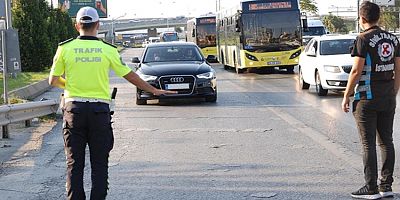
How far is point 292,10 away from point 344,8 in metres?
76.5

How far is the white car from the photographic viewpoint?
54.6 ft

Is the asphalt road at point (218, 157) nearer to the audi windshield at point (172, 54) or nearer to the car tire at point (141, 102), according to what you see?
the car tire at point (141, 102)

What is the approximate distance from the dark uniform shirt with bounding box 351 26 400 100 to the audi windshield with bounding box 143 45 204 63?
1081cm

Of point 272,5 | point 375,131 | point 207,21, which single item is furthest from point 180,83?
point 207,21

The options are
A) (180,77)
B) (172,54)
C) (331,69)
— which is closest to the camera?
(180,77)

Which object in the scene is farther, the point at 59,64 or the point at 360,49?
the point at 360,49

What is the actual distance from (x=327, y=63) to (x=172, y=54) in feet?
12.7

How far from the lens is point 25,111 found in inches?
452

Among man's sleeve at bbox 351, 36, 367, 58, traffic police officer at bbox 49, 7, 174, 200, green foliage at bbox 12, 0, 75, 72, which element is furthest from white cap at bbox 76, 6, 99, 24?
green foliage at bbox 12, 0, 75, 72

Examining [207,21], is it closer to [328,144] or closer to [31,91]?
[31,91]

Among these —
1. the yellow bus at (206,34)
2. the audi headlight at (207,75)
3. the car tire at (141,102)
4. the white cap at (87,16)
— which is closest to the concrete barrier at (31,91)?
the car tire at (141,102)

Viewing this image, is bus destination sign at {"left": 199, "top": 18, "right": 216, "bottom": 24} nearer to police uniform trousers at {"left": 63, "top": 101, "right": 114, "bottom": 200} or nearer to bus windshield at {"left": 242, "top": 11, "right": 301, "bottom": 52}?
bus windshield at {"left": 242, "top": 11, "right": 301, "bottom": 52}

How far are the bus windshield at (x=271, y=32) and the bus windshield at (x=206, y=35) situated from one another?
1605 cm

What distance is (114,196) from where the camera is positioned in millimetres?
6816
